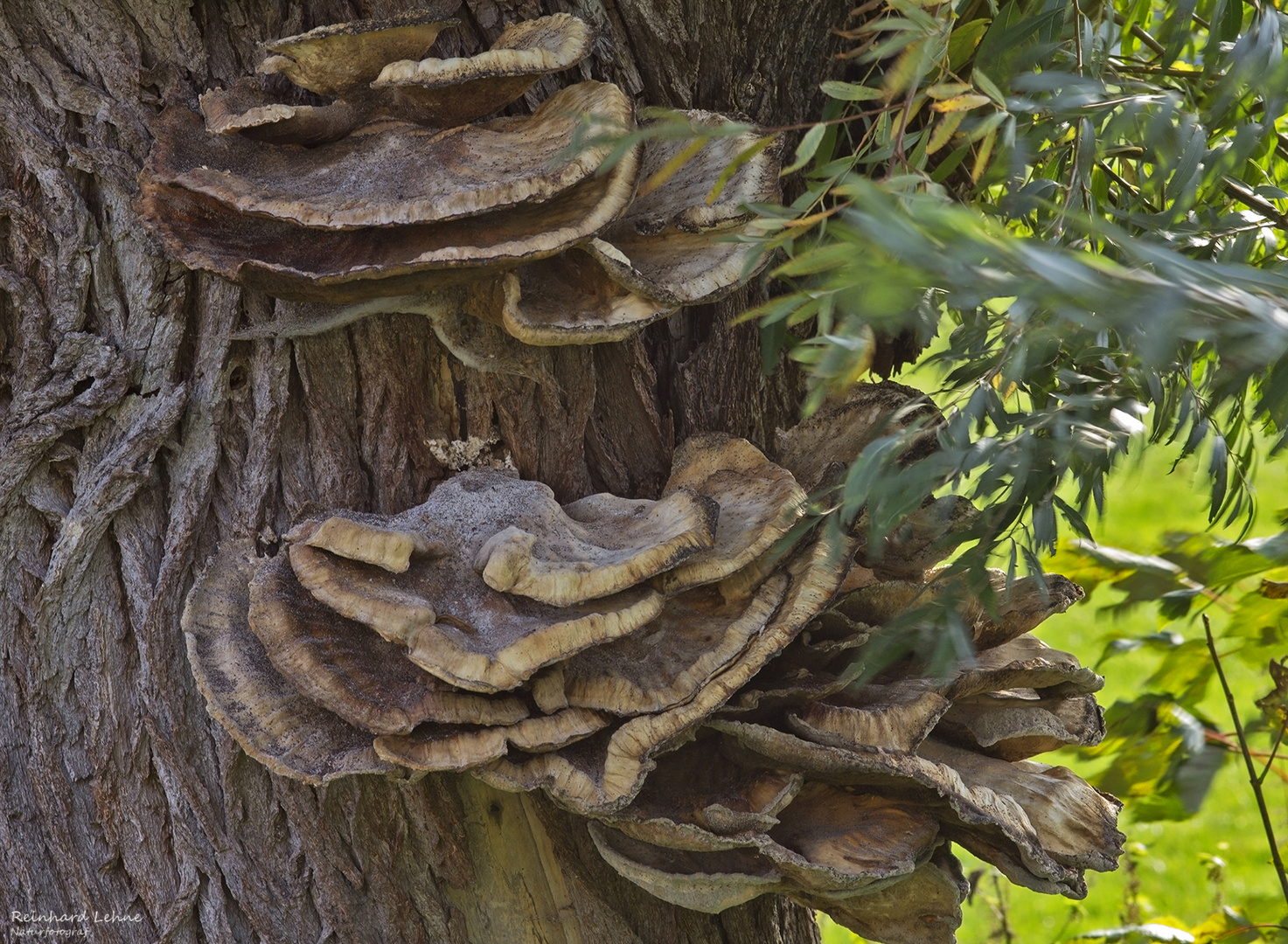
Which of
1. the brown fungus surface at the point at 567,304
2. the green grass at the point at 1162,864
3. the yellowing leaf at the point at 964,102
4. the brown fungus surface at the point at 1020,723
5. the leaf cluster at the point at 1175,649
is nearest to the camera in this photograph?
the yellowing leaf at the point at 964,102

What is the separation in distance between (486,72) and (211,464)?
87cm

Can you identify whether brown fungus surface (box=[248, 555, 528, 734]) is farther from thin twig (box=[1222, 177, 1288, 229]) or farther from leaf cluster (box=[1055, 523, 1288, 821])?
thin twig (box=[1222, 177, 1288, 229])

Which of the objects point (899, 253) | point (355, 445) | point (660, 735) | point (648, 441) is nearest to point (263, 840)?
point (355, 445)

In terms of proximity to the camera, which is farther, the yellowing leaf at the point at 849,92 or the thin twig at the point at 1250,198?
the thin twig at the point at 1250,198

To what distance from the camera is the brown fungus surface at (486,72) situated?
1.40 metres

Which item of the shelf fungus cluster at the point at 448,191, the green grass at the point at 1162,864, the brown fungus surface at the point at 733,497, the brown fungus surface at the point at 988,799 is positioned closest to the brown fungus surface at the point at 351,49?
the shelf fungus cluster at the point at 448,191

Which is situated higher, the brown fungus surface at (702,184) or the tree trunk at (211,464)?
the brown fungus surface at (702,184)

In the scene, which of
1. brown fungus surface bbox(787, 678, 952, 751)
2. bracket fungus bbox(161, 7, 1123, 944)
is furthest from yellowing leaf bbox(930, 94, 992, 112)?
brown fungus surface bbox(787, 678, 952, 751)

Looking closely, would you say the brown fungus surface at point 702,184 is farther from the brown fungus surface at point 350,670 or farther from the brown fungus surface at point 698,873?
the brown fungus surface at point 698,873

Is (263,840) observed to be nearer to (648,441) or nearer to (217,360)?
(217,360)

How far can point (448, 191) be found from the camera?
1410mm

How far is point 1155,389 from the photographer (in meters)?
1.25

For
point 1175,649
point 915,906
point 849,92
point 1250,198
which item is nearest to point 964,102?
point 849,92

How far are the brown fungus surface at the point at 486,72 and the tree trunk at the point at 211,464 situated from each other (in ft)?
0.51
